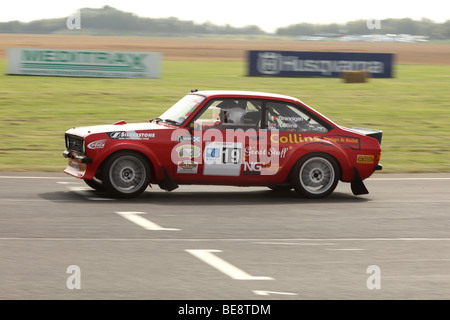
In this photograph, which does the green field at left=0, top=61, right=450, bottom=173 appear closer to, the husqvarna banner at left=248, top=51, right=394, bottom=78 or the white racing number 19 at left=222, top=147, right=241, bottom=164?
A: the husqvarna banner at left=248, top=51, right=394, bottom=78

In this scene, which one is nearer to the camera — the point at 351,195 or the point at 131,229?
the point at 131,229

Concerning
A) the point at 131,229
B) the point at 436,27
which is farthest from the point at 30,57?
the point at 436,27

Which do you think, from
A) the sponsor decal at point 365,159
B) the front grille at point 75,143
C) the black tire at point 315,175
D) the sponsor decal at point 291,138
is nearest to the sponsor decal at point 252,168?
the sponsor decal at point 291,138

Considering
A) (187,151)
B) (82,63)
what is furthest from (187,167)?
(82,63)

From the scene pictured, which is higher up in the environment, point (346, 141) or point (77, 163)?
point (346, 141)

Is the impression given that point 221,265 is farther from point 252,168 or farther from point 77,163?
point 77,163

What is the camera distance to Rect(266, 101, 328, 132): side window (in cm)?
1190

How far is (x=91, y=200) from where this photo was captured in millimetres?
11344

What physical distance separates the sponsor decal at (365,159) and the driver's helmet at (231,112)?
1840mm

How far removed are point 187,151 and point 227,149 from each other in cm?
57

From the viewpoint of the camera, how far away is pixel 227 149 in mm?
11578
